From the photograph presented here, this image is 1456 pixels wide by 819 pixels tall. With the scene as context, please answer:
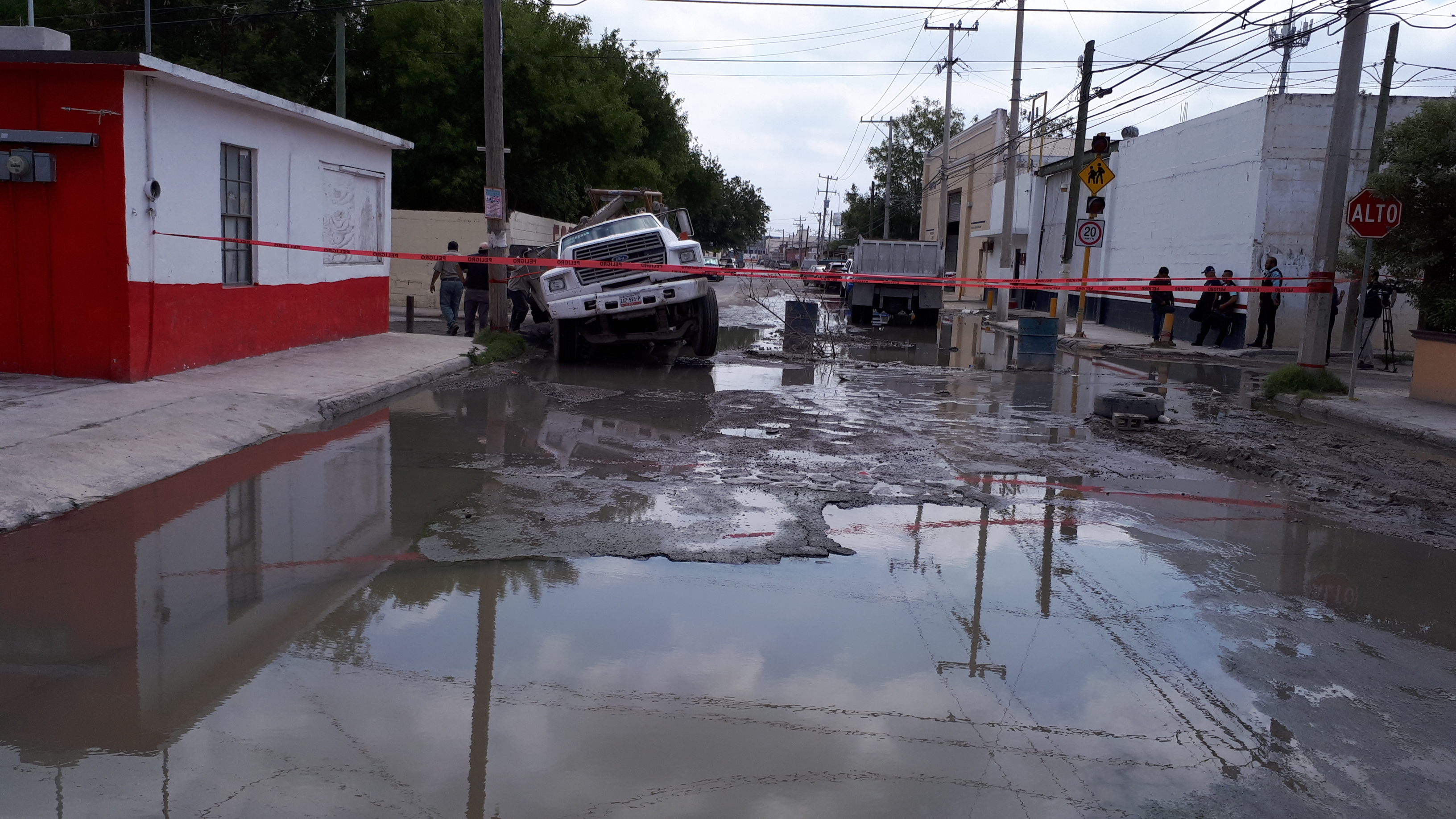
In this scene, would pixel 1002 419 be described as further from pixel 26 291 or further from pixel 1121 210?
pixel 1121 210

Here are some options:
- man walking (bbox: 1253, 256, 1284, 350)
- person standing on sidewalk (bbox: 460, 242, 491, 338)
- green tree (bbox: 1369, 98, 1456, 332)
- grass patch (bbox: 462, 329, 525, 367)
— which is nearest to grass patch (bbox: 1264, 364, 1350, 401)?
green tree (bbox: 1369, 98, 1456, 332)

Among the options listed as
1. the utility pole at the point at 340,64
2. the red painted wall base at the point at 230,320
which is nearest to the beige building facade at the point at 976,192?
the utility pole at the point at 340,64

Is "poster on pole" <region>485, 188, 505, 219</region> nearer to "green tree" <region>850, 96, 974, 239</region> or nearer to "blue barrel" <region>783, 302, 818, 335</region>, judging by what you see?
"blue barrel" <region>783, 302, 818, 335</region>

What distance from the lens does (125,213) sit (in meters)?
10.3

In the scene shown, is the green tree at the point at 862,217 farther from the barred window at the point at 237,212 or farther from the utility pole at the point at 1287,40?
the barred window at the point at 237,212

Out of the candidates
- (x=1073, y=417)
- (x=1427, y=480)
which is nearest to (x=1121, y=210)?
(x=1073, y=417)

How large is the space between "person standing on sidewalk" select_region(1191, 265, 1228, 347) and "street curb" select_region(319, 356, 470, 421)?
16.1 metres

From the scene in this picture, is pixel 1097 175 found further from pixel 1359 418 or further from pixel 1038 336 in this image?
pixel 1359 418

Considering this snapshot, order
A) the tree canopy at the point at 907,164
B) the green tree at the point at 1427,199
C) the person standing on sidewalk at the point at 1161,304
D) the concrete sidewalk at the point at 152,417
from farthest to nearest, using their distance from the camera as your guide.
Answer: the tree canopy at the point at 907,164 < the person standing on sidewalk at the point at 1161,304 < the green tree at the point at 1427,199 < the concrete sidewalk at the point at 152,417

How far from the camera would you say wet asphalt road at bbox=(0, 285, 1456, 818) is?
362 cm

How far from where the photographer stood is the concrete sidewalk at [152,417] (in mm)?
6887

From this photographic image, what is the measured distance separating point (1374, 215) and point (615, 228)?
10.0 metres

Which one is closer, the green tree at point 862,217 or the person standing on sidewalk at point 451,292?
the person standing on sidewalk at point 451,292

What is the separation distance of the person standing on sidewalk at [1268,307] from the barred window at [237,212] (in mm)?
19088
